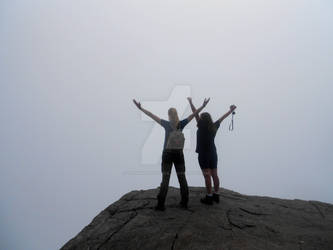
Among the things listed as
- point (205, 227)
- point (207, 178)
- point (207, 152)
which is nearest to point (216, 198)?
point (207, 178)

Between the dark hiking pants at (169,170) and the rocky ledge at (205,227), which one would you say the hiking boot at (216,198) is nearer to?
the rocky ledge at (205,227)

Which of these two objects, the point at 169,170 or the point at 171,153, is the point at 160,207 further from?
the point at 171,153

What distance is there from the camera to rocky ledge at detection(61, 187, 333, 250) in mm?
4121

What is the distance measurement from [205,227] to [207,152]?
1.81 m

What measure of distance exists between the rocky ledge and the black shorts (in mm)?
889

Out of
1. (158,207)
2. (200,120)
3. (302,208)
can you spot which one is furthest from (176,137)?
(302,208)

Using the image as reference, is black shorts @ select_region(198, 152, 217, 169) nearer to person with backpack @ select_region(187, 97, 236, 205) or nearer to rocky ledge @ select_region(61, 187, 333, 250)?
person with backpack @ select_region(187, 97, 236, 205)

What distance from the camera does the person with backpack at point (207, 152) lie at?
19.2ft

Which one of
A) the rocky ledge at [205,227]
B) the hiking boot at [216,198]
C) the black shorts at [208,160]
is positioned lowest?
the rocky ledge at [205,227]

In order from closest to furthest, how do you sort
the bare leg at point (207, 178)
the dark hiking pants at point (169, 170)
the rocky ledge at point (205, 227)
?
the rocky ledge at point (205, 227), the dark hiking pants at point (169, 170), the bare leg at point (207, 178)

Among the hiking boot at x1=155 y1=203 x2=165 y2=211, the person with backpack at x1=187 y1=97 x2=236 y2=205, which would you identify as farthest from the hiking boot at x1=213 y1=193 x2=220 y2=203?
the hiking boot at x1=155 y1=203 x2=165 y2=211

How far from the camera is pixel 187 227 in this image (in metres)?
4.53

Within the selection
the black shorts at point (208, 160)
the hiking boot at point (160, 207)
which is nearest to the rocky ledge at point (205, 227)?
the hiking boot at point (160, 207)

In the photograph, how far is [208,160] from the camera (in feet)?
19.1
